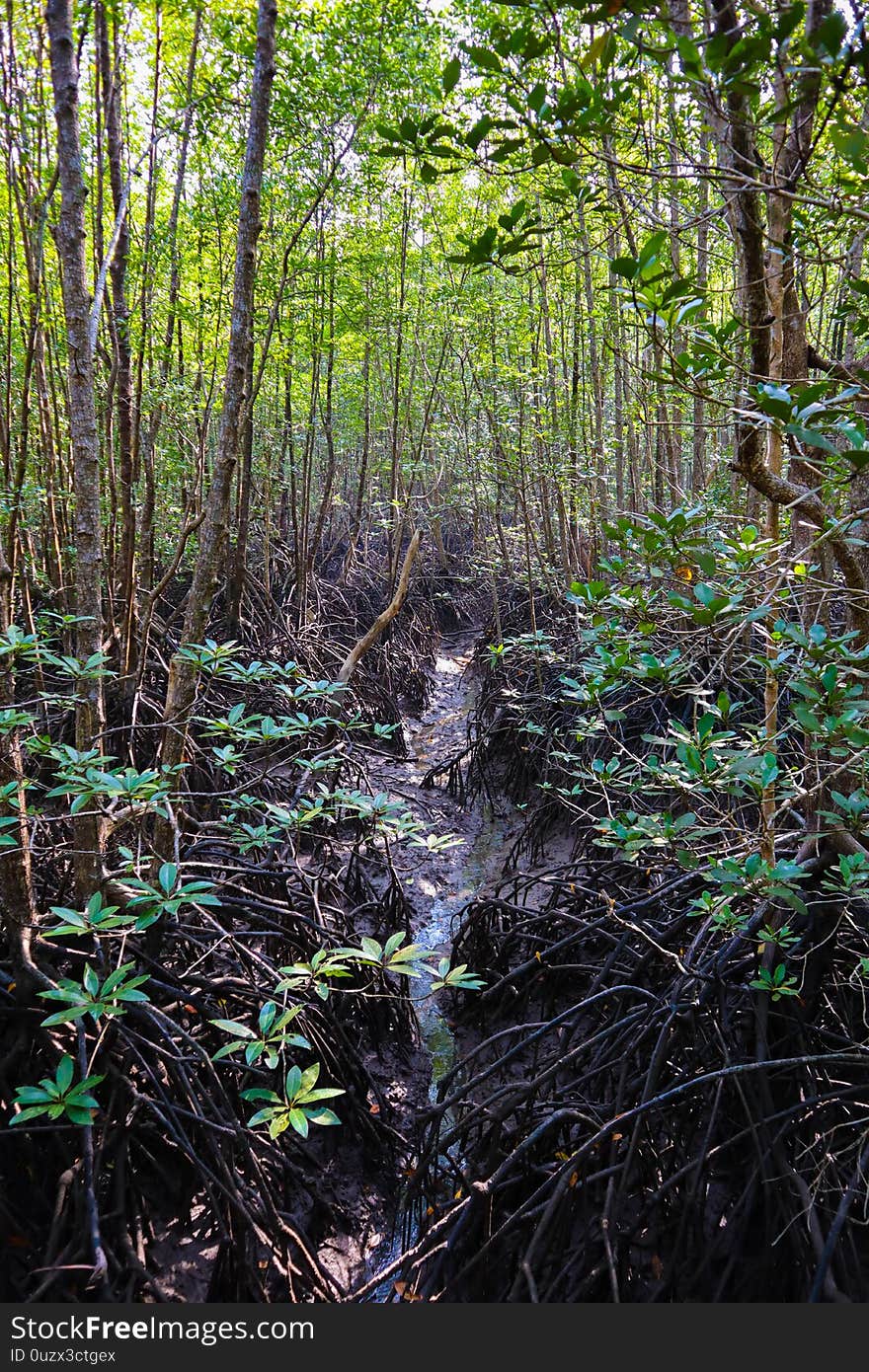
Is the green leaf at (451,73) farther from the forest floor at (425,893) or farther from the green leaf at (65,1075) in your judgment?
the green leaf at (65,1075)

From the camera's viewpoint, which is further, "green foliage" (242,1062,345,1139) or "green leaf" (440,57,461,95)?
"green foliage" (242,1062,345,1139)

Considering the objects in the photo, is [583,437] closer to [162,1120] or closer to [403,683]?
[403,683]

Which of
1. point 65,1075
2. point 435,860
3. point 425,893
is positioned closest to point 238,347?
point 65,1075

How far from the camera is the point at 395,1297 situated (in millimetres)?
2016

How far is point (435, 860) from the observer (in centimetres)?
461

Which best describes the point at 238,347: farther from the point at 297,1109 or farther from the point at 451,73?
the point at 297,1109

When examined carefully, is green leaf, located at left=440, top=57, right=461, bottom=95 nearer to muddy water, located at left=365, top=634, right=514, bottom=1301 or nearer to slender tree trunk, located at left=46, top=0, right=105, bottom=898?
slender tree trunk, located at left=46, top=0, right=105, bottom=898

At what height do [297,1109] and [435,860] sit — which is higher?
[297,1109]

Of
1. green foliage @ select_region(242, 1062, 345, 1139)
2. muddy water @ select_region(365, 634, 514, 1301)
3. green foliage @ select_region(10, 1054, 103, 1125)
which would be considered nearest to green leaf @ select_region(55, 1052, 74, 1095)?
green foliage @ select_region(10, 1054, 103, 1125)

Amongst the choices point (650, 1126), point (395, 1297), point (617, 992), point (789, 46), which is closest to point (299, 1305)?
point (395, 1297)

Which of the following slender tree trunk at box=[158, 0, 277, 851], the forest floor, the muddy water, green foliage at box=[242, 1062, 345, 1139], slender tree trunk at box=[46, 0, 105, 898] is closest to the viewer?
green foliage at box=[242, 1062, 345, 1139]

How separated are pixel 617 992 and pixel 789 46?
233cm

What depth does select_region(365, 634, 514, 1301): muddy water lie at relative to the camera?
300 cm

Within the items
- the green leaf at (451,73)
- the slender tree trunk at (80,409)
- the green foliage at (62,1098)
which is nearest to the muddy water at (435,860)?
the green foliage at (62,1098)
